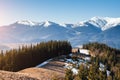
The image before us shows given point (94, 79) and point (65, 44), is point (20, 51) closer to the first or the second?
point (94, 79)

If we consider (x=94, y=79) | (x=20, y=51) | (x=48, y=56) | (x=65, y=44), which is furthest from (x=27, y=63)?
(x=65, y=44)

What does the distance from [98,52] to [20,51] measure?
294 ft

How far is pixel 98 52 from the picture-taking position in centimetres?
19788

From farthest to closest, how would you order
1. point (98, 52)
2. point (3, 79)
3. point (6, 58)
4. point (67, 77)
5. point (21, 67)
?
point (98, 52) → point (21, 67) → point (6, 58) → point (67, 77) → point (3, 79)

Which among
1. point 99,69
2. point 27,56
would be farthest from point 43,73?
point 27,56

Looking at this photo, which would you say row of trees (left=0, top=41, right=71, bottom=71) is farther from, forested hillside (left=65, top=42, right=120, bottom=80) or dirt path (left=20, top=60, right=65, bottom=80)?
forested hillside (left=65, top=42, right=120, bottom=80)

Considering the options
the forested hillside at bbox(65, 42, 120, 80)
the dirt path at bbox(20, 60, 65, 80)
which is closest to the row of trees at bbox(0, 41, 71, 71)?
the dirt path at bbox(20, 60, 65, 80)

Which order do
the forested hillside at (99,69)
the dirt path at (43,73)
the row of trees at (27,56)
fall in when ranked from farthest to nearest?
the row of trees at (27,56) < the forested hillside at (99,69) < the dirt path at (43,73)

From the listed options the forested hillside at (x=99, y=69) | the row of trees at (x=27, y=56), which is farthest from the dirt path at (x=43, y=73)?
the row of trees at (x=27, y=56)

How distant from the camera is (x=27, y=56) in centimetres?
12031

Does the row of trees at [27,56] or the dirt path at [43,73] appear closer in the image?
the dirt path at [43,73]

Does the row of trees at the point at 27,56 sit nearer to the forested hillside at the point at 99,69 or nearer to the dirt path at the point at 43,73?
the dirt path at the point at 43,73

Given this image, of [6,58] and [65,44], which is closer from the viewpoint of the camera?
[6,58]

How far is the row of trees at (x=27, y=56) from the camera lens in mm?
100988
